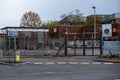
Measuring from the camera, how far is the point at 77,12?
13700cm

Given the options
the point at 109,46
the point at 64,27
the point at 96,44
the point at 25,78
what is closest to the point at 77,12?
the point at 64,27

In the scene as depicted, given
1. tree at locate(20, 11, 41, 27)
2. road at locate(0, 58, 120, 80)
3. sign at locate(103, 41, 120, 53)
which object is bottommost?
road at locate(0, 58, 120, 80)

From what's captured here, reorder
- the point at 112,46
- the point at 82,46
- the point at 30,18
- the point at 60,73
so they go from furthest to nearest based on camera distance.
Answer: the point at 30,18, the point at 82,46, the point at 112,46, the point at 60,73

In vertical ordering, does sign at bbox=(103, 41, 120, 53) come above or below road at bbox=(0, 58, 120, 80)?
above

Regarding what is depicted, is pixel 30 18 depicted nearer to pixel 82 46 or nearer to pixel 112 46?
pixel 82 46

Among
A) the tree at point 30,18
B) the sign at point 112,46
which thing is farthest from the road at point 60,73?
the tree at point 30,18

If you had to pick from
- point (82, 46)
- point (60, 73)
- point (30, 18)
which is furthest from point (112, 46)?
point (30, 18)

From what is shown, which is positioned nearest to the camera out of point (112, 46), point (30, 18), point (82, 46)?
point (112, 46)

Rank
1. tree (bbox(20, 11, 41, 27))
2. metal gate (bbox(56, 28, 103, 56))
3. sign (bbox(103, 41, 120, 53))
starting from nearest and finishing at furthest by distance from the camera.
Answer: sign (bbox(103, 41, 120, 53)), metal gate (bbox(56, 28, 103, 56)), tree (bbox(20, 11, 41, 27))

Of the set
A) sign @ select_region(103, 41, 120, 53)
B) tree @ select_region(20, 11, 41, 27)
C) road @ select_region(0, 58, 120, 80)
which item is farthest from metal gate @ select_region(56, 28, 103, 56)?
tree @ select_region(20, 11, 41, 27)

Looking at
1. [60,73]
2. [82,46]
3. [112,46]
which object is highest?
[112,46]

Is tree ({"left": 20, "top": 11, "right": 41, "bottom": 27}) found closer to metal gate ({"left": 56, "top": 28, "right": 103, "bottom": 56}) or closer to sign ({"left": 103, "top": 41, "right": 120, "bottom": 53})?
metal gate ({"left": 56, "top": 28, "right": 103, "bottom": 56})

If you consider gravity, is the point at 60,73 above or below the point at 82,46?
below

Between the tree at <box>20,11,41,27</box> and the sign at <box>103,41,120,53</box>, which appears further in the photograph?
the tree at <box>20,11,41,27</box>
